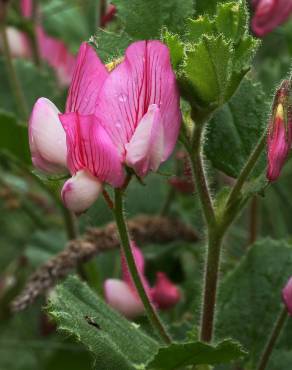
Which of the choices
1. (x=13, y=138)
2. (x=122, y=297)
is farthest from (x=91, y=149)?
(x=13, y=138)

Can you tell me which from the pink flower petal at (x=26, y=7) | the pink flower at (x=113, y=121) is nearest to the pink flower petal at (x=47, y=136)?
the pink flower at (x=113, y=121)

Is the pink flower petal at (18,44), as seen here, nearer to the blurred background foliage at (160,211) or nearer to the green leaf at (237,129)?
the blurred background foliage at (160,211)

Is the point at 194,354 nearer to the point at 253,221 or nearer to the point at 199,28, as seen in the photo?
the point at 199,28

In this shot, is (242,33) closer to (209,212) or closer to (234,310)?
(209,212)

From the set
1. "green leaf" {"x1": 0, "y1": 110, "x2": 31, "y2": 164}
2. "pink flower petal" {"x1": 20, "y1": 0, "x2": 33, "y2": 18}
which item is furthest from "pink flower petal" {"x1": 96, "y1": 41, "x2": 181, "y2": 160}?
"pink flower petal" {"x1": 20, "y1": 0, "x2": 33, "y2": 18}

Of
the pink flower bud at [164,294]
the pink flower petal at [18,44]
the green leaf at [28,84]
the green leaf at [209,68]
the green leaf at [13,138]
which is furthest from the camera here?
the pink flower petal at [18,44]

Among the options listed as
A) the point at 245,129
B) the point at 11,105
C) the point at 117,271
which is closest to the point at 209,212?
the point at 245,129

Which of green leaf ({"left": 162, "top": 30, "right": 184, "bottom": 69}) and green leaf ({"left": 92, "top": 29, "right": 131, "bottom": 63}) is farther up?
green leaf ({"left": 162, "top": 30, "right": 184, "bottom": 69})

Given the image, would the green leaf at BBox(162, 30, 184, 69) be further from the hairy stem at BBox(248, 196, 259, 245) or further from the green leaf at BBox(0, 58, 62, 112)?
the green leaf at BBox(0, 58, 62, 112)
